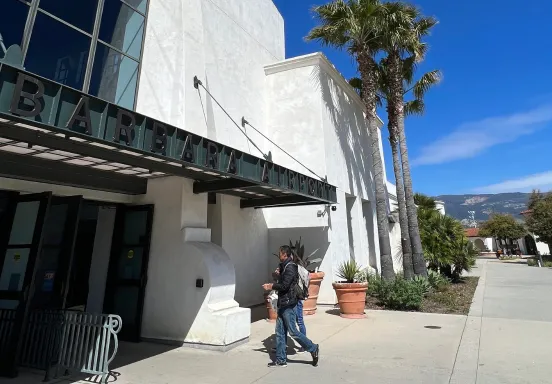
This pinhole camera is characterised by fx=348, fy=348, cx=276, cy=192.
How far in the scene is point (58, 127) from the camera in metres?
3.56

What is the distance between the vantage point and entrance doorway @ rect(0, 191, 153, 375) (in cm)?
526

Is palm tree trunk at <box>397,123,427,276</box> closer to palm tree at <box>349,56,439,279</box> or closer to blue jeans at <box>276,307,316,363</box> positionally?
palm tree at <box>349,56,439,279</box>

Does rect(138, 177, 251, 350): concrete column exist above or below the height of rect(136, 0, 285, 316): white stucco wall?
below

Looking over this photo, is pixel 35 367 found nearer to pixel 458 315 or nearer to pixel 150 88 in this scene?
pixel 150 88

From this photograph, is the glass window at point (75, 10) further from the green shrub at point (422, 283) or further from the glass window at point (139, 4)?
the green shrub at point (422, 283)

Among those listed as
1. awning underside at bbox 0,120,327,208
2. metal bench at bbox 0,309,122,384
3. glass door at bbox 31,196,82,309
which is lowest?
metal bench at bbox 0,309,122,384

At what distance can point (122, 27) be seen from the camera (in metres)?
8.07

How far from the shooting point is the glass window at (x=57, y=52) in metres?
6.15

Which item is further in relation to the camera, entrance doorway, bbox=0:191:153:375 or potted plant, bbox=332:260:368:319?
potted plant, bbox=332:260:368:319

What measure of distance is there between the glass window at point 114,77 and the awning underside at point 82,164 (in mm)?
1871

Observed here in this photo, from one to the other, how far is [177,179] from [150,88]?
2673 millimetres

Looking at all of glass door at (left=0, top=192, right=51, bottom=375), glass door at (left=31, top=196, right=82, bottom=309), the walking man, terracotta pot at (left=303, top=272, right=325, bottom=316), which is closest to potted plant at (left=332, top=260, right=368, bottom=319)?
terracotta pot at (left=303, top=272, right=325, bottom=316)

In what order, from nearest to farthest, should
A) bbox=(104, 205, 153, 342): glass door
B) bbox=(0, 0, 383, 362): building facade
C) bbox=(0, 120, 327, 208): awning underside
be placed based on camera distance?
bbox=(0, 120, 327, 208): awning underside, bbox=(0, 0, 383, 362): building facade, bbox=(104, 205, 153, 342): glass door

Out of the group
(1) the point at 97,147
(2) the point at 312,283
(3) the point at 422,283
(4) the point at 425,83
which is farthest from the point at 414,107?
(1) the point at 97,147
